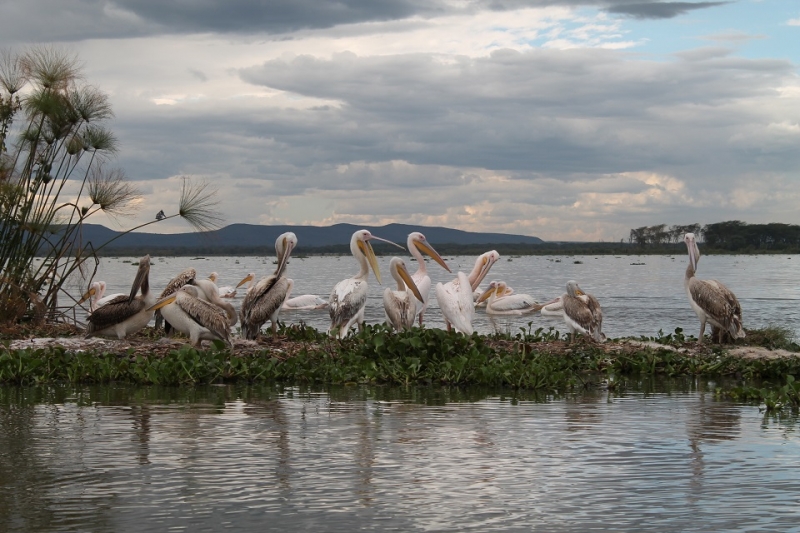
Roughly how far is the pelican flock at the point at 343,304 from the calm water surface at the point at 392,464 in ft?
9.62

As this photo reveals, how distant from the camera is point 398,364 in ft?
35.7

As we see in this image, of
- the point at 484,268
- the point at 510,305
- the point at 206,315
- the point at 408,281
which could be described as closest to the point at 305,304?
the point at 510,305

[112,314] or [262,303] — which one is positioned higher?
[262,303]

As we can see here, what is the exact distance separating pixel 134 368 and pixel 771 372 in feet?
23.3

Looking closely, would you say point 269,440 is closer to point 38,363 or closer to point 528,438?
point 528,438

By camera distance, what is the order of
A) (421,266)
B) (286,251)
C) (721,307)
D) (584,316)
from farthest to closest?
(421,266)
(584,316)
(286,251)
(721,307)

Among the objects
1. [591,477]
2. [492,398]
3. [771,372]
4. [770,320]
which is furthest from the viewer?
[770,320]

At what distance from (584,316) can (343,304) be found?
379 centimetres

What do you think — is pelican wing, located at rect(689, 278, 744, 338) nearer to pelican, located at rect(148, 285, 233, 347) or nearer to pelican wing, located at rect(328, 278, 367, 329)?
pelican wing, located at rect(328, 278, 367, 329)

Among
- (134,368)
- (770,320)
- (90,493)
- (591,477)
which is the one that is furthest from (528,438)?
(770,320)

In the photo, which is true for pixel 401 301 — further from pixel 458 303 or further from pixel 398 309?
pixel 458 303

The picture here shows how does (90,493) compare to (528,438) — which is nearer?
(90,493)

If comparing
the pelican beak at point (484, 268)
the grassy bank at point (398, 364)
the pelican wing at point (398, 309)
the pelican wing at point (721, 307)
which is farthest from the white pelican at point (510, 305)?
the grassy bank at point (398, 364)

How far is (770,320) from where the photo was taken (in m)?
23.0
